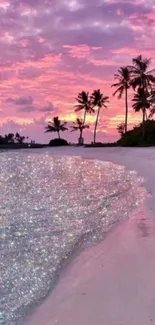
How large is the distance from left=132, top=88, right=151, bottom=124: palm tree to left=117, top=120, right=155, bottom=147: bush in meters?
2.59

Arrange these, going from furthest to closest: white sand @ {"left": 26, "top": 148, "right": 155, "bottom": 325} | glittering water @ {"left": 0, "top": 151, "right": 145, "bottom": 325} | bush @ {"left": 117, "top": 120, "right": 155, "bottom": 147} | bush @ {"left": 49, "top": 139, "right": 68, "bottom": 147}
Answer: bush @ {"left": 49, "top": 139, "right": 68, "bottom": 147} < bush @ {"left": 117, "top": 120, "right": 155, "bottom": 147} < glittering water @ {"left": 0, "top": 151, "right": 145, "bottom": 325} < white sand @ {"left": 26, "top": 148, "right": 155, "bottom": 325}

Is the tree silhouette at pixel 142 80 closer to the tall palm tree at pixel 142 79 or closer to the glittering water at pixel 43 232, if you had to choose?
the tall palm tree at pixel 142 79

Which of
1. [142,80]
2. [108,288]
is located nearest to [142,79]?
[142,80]

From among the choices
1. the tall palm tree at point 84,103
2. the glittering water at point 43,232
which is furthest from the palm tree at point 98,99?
the glittering water at point 43,232

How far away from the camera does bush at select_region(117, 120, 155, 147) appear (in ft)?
254

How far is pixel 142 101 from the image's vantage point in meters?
81.2

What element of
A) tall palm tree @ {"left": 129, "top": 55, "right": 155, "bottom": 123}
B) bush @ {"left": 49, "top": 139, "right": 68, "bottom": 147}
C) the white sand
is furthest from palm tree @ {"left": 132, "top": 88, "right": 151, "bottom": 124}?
the white sand

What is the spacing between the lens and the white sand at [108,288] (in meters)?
5.64

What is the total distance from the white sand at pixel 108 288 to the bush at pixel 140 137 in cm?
6542

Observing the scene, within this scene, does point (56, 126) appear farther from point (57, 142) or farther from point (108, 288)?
point (108, 288)

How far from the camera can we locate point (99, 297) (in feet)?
21.0

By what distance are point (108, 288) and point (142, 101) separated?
250 feet

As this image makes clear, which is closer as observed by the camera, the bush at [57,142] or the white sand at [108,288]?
the white sand at [108,288]

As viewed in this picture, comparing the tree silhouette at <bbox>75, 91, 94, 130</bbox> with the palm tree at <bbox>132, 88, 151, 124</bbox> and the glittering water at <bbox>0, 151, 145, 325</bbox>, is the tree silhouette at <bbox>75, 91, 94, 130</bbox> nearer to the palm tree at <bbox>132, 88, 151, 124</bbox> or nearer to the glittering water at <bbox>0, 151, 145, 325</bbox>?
the palm tree at <bbox>132, 88, 151, 124</bbox>
